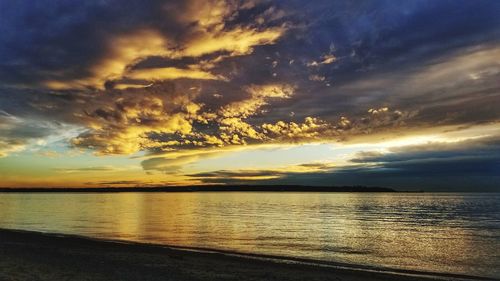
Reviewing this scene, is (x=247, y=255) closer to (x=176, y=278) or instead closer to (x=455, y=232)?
(x=176, y=278)

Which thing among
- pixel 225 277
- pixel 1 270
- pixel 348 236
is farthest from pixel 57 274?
pixel 348 236

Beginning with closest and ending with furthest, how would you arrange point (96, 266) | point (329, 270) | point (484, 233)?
point (96, 266)
point (329, 270)
point (484, 233)

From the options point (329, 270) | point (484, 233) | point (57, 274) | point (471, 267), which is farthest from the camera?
point (484, 233)

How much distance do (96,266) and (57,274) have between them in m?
3.18

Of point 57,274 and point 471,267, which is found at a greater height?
point 57,274

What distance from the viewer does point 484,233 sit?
169 feet

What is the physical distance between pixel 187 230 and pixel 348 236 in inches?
781

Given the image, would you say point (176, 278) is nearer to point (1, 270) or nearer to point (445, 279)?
point (1, 270)

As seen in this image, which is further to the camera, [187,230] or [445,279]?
[187,230]

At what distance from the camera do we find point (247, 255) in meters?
32.1

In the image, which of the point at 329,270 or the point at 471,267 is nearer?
the point at 329,270

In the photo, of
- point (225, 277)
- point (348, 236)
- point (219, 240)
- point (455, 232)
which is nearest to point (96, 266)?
point (225, 277)

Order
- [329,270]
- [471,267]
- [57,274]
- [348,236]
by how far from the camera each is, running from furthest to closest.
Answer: [348,236]
[471,267]
[329,270]
[57,274]

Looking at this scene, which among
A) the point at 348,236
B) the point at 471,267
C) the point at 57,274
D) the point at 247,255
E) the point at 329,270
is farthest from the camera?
the point at 348,236
